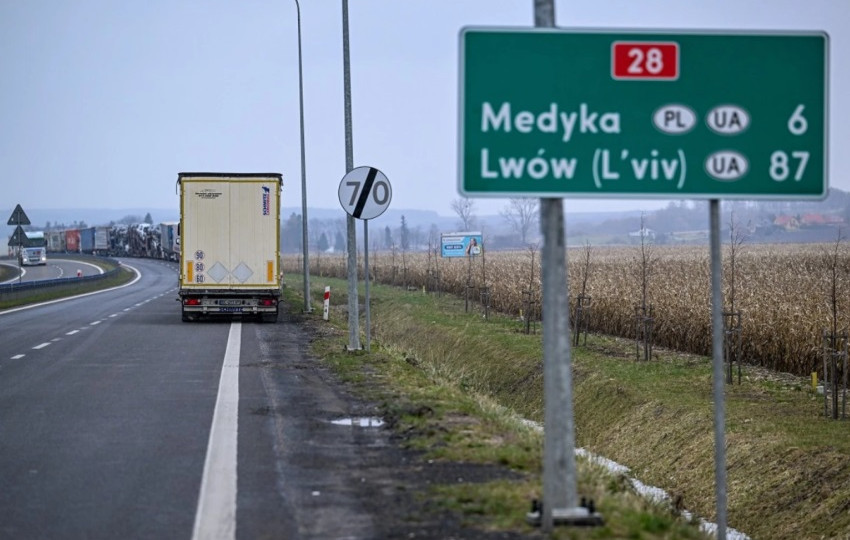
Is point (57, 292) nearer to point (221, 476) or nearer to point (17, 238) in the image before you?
point (17, 238)

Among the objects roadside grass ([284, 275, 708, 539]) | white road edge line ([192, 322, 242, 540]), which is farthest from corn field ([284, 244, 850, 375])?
white road edge line ([192, 322, 242, 540])

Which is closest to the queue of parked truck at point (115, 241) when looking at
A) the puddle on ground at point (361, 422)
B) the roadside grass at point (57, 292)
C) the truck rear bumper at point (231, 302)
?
the roadside grass at point (57, 292)

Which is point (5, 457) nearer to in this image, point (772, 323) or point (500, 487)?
point (500, 487)

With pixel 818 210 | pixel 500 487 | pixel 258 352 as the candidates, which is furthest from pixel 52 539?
pixel 818 210

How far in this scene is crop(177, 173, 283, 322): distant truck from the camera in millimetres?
28562

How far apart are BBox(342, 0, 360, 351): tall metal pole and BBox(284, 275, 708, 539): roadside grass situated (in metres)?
0.40

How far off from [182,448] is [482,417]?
3.16m

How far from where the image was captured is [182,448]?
10.7 m

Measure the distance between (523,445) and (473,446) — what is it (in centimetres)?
48

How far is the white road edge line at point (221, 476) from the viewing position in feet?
24.9

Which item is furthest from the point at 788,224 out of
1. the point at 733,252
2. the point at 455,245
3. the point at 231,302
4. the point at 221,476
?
the point at 221,476

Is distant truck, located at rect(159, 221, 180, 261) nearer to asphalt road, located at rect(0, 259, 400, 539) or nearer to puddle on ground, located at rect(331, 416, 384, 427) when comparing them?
asphalt road, located at rect(0, 259, 400, 539)

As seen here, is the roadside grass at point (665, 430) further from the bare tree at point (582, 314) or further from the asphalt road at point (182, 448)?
the asphalt road at point (182, 448)

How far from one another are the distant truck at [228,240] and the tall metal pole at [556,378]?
72.4ft
